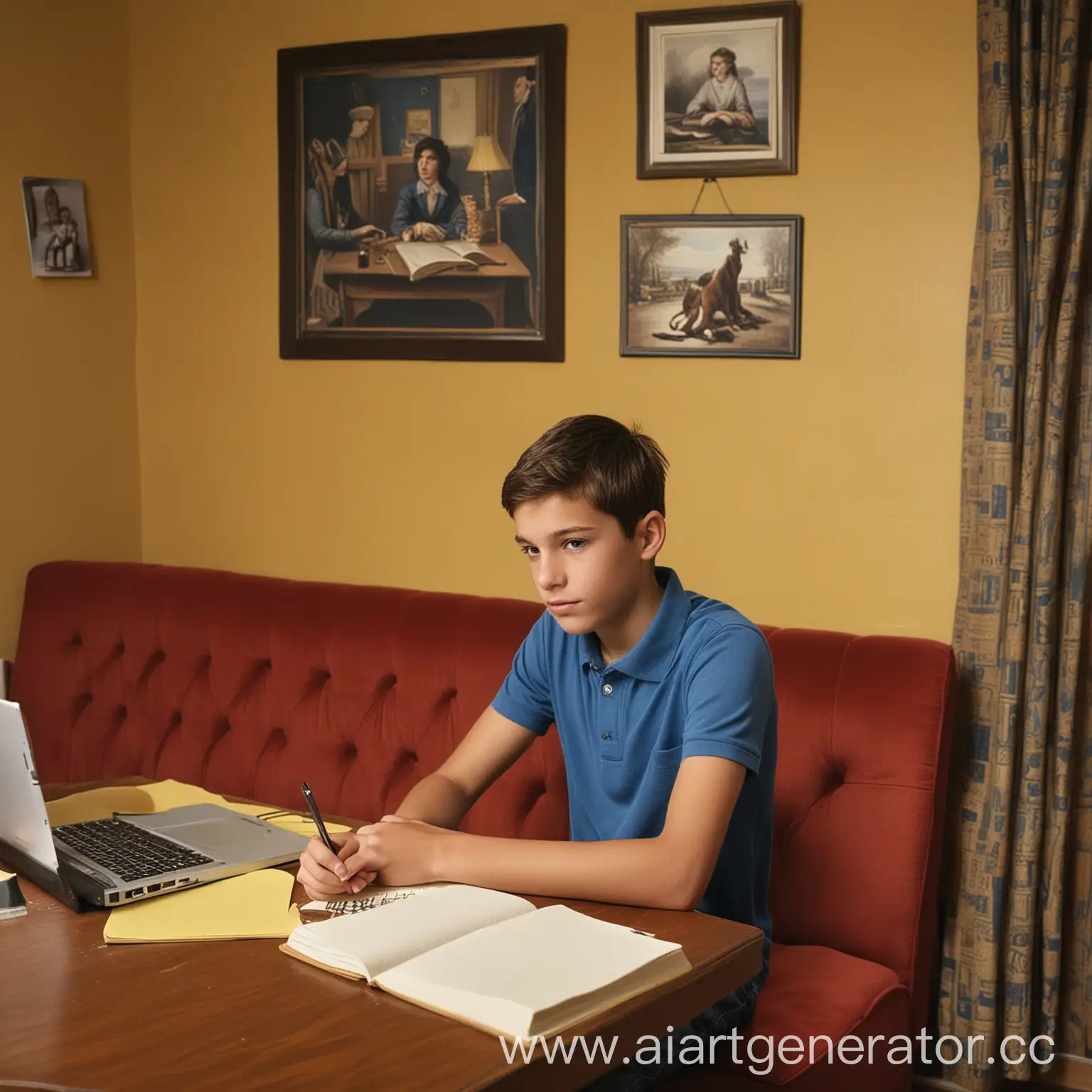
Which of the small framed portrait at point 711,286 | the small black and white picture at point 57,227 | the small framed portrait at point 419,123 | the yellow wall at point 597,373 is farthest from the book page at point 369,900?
the small black and white picture at point 57,227

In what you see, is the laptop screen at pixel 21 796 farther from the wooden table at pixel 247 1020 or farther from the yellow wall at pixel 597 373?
the yellow wall at pixel 597 373

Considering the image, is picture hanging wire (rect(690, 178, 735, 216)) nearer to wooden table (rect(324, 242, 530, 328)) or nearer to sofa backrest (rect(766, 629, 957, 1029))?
wooden table (rect(324, 242, 530, 328))

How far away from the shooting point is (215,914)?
1.69 metres

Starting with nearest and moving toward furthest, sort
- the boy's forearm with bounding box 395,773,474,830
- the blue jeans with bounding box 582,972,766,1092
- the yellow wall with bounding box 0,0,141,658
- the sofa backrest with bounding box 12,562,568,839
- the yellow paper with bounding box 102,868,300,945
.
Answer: the yellow paper with bounding box 102,868,300,945 → the blue jeans with bounding box 582,972,766,1092 → the boy's forearm with bounding box 395,773,474,830 → the sofa backrest with bounding box 12,562,568,839 → the yellow wall with bounding box 0,0,141,658

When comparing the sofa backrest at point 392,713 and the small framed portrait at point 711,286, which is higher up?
the small framed portrait at point 711,286

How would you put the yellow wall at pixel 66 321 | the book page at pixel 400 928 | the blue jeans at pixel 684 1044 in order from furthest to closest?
1. the yellow wall at pixel 66 321
2. the blue jeans at pixel 684 1044
3. the book page at pixel 400 928

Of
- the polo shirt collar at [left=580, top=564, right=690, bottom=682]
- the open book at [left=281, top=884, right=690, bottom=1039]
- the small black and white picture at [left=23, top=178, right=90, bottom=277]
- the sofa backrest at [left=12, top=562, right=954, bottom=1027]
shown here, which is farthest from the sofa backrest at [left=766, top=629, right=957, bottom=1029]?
the small black and white picture at [left=23, top=178, right=90, bottom=277]

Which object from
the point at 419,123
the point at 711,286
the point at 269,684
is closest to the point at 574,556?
the point at 711,286

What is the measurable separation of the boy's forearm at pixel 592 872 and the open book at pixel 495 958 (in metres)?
0.06

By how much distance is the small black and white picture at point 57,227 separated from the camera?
350cm

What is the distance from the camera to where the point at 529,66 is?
3.11 metres

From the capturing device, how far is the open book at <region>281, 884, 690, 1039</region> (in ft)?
4.44

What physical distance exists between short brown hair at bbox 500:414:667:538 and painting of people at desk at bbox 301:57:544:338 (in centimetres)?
122

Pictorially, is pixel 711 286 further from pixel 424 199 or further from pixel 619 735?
pixel 619 735
